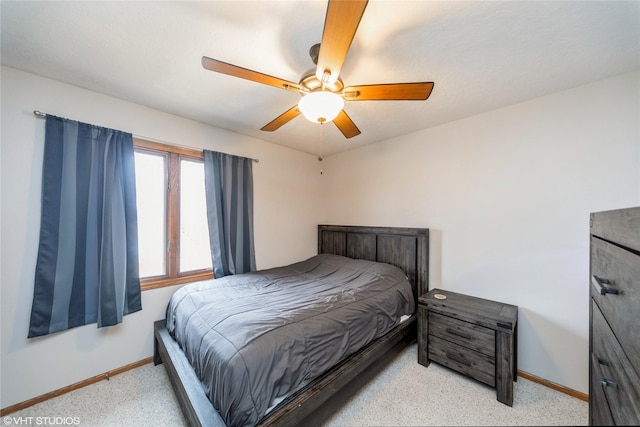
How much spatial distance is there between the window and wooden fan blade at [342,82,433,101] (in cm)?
198

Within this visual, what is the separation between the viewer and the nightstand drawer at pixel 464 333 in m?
1.84

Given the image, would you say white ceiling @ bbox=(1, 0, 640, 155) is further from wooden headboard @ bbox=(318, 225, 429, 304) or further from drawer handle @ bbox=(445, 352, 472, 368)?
drawer handle @ bbox=(445, 352, 472, 368)

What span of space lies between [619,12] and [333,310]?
241 centimetres

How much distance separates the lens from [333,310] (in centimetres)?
182

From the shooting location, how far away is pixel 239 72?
132 centimetres

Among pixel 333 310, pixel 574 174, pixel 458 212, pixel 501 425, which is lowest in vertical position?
pixel 333 310

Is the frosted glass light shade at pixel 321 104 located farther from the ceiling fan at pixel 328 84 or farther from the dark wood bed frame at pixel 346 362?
the dark wood bed frame at pixel 346 362

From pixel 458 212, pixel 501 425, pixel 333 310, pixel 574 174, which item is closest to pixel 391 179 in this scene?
pixel 458 212

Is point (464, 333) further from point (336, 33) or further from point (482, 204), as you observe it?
point (336, 33)

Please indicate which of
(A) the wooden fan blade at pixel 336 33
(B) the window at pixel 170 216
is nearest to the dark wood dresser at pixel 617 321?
(A) the wooden fan blade at pixel 336 33

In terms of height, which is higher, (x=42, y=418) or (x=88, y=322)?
(x=88, y=322)

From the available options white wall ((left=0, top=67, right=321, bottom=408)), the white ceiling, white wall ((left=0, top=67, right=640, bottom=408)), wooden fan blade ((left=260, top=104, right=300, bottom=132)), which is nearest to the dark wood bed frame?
white wall ((left=0, top=67, right=640, bottom=408))

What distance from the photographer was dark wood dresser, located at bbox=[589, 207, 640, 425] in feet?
2.17

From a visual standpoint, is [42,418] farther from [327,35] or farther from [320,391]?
[327,35]
